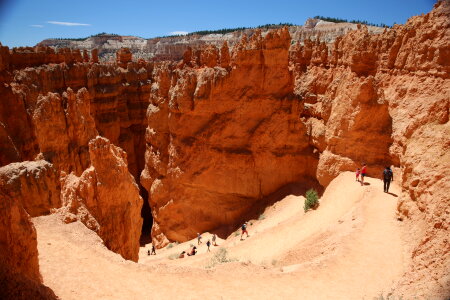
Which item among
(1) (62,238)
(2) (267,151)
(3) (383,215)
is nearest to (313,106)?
(2) (267,151)

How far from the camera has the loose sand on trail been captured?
8688 millimetres

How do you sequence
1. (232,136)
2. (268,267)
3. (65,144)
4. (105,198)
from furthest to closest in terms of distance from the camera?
(232,136), (65,144), (105,198), (268,267)

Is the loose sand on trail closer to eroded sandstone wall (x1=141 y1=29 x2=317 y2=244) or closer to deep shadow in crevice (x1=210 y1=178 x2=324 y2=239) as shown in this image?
deep shadow in crevice (x1=210 y1=178 x2=324 y2=239)

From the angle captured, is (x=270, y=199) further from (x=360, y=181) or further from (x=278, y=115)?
(x=360, y=181)

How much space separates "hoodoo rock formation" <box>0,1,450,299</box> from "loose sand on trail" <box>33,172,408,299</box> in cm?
75

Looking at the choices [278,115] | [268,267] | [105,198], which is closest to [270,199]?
[278,115]

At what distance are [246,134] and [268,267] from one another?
31.7 feet

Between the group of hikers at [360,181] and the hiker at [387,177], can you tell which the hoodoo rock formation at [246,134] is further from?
the hiker at [387,177]

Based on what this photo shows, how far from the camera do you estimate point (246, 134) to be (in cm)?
Result: 1969

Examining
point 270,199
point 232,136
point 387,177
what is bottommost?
point 270,199

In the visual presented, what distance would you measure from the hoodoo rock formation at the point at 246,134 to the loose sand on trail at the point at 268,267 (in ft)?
2.47

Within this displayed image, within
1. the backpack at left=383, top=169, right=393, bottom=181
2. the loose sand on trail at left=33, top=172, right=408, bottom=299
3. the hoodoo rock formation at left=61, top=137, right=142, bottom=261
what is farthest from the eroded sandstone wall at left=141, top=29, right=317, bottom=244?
the hoodoo rock formation at left=61, top=137, right=142, bottom=261

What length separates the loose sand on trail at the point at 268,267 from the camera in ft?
28.5

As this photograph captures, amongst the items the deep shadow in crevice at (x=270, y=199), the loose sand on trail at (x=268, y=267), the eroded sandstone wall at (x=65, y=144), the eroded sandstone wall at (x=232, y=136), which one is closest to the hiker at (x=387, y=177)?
the loose sand on trail at (x=268, y=267)
